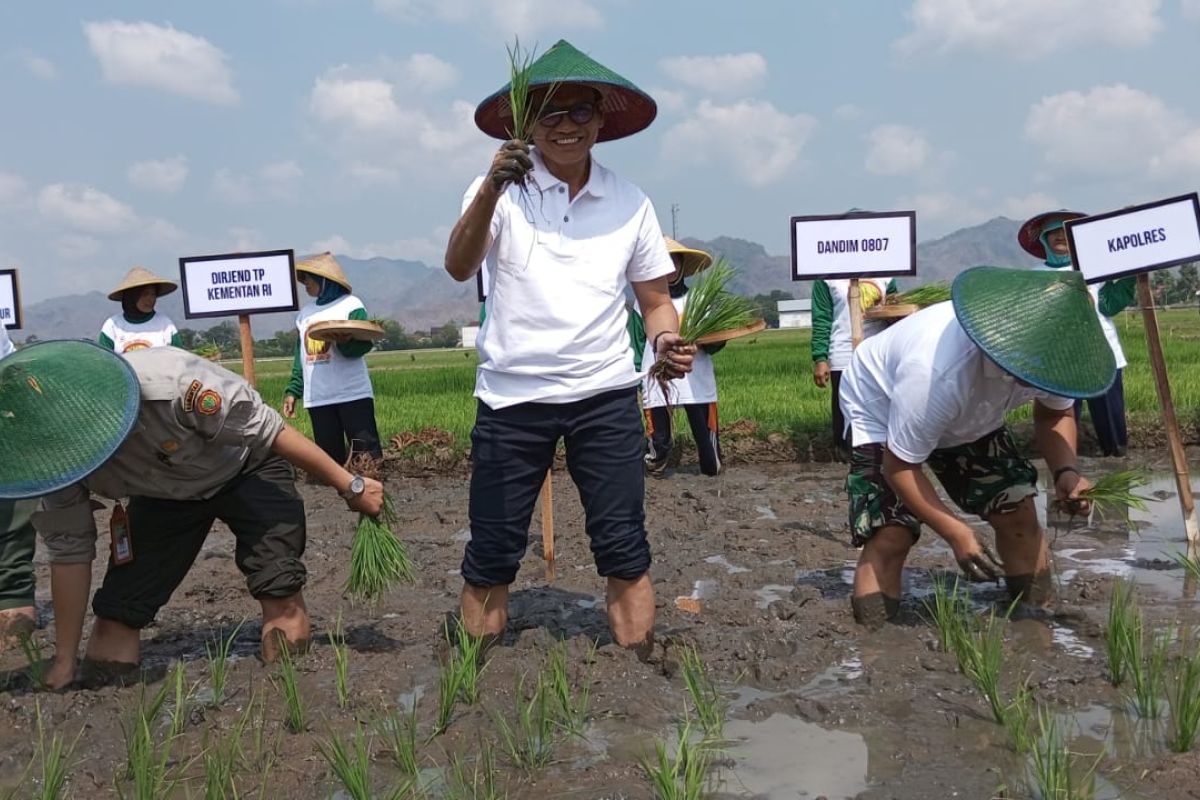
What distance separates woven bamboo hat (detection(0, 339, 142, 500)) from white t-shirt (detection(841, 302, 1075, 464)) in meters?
2.32

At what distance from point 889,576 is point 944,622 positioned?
0.56m

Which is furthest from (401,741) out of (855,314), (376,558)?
(855,314)

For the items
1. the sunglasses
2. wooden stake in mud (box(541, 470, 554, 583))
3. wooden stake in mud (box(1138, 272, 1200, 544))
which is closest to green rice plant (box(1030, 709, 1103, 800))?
the sunglasses

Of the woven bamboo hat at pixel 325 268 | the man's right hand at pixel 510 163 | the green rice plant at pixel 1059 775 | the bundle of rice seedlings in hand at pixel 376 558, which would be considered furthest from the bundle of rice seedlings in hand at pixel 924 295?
the green rice plant at pixel 1059 775

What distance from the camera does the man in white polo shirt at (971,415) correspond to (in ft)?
11.0

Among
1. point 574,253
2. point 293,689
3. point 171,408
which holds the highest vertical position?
point 574,253

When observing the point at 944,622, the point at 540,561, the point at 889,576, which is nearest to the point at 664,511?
the point at 540,561

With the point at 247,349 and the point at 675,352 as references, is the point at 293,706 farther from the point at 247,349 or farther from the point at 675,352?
the point at 247,349

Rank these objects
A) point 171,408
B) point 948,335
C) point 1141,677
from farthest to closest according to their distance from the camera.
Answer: point 948,335
point 171,408
point 1141,677

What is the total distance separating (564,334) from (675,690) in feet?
3.71

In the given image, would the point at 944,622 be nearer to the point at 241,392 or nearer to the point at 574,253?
the point at 574,253

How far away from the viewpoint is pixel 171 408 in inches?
133

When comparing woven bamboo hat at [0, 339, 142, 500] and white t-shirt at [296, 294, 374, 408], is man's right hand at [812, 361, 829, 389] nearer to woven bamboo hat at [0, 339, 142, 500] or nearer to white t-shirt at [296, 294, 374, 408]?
white t-shirt at [296, 294, 374, 408]

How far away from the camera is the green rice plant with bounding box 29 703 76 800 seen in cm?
255
